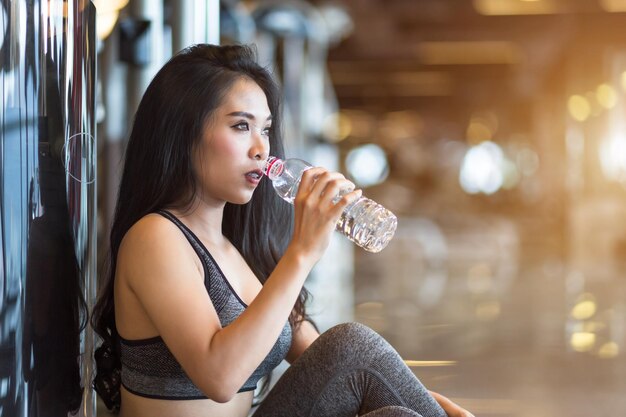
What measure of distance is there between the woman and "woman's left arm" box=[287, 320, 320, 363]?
0.60 ft

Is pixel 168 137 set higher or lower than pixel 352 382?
higher

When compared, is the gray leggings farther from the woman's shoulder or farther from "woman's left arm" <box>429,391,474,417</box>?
the woman's shoulder

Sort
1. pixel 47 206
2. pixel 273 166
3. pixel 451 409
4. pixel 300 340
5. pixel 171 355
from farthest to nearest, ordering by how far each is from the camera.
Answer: pixel 300 340 → pixel 451 409 → pixel 273 166 → pixel 171 355 → pixel 47 206

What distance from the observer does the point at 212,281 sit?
60.1 inches

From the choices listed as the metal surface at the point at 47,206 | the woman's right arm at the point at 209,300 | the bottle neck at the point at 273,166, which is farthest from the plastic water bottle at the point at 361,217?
the metal surface at the point at 47,206

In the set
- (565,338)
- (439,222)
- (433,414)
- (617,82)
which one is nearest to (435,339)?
(565,338)

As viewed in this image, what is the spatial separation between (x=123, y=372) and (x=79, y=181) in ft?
1.14

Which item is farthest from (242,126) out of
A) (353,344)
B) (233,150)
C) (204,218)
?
(353,344)

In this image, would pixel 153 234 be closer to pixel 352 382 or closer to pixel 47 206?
pixel 47 206

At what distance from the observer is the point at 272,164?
5.31ft

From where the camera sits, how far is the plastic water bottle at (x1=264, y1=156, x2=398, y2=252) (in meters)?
1.73

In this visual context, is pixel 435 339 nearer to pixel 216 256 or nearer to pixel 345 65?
pixel 216 256

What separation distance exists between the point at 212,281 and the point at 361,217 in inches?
15.7

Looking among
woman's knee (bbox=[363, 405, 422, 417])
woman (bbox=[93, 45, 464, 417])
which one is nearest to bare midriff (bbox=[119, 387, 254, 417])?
woman (bbox=[93, 45, 464, 417])
